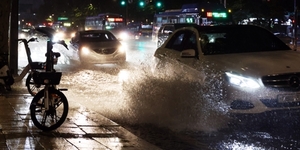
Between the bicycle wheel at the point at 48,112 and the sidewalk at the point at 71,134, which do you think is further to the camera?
the bicycle wheel at the point at 48,112

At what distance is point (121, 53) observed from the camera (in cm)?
2073

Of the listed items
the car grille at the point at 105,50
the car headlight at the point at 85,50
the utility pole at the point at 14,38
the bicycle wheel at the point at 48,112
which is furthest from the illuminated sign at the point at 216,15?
the bicycle wheel at the point at 48,112

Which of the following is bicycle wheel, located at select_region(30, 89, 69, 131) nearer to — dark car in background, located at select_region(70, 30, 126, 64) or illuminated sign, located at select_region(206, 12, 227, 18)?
dark car in background, located at select_region(70, 30, 126, 64)

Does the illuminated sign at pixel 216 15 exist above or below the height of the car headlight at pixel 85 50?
above

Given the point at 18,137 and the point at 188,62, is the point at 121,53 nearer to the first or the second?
the point at 188,62

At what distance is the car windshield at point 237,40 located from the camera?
9172 mm

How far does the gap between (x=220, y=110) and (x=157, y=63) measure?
9.29 feet

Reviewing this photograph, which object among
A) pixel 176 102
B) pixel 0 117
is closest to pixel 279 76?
pixel 176 102

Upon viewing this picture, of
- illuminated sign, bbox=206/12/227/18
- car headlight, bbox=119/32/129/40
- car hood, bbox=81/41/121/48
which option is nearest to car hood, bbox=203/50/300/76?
car hood, bbox=81/41/121/48

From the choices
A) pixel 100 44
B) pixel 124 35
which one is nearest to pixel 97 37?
pixel 100 44

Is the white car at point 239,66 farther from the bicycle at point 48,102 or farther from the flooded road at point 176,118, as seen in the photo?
the bicycle at point 48,102

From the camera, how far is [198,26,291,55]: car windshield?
917cm

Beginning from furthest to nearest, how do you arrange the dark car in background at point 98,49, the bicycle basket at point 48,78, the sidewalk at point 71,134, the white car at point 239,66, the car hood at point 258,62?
the dark car in background at point 98,49
the car hood at point 258,62
the white car at point 239,66
the bicycle basket at point 48,78
the sidewalk at point 71,134

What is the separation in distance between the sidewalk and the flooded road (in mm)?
333
